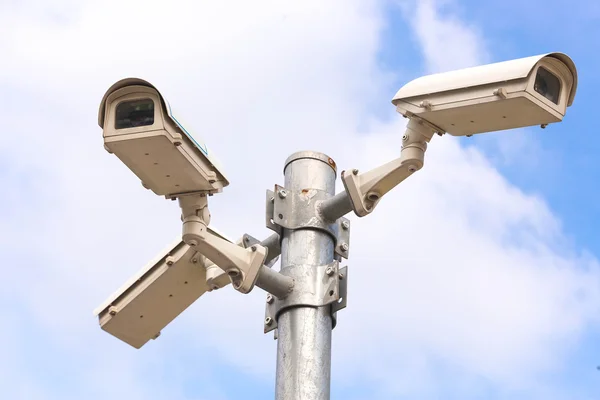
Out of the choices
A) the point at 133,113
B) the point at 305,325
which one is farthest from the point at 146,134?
the point at 305,325

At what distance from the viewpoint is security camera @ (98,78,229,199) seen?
7.03 meters

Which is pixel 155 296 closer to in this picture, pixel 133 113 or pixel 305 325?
pixel 305 325

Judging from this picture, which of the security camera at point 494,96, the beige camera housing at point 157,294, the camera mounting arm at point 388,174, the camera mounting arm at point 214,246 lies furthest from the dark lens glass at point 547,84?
the beige camera housing at point 157,294

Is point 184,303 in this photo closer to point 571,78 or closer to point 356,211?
point 356,211

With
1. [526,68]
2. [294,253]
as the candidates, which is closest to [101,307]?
[294,253]

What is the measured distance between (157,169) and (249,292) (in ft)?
2.57

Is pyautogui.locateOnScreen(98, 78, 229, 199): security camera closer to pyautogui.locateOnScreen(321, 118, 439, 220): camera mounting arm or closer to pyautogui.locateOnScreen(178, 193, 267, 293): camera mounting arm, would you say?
pyautogui.locateOnScreen(178, 193, 267, 293): camera mounting arm

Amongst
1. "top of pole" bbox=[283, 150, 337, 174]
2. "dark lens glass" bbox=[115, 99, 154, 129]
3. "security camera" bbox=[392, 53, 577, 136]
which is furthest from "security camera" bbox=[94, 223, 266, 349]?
"security camera" bbox=[392, 53, 577, 136]

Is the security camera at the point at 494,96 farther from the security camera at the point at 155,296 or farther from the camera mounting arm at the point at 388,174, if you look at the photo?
the security camera at the point at 155,296

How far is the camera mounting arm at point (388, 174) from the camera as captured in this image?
7.57 metres

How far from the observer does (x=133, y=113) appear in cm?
712

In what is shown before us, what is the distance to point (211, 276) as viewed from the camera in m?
8.17

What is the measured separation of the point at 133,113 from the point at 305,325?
54.8 inches

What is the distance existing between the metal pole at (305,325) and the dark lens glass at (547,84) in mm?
1366
